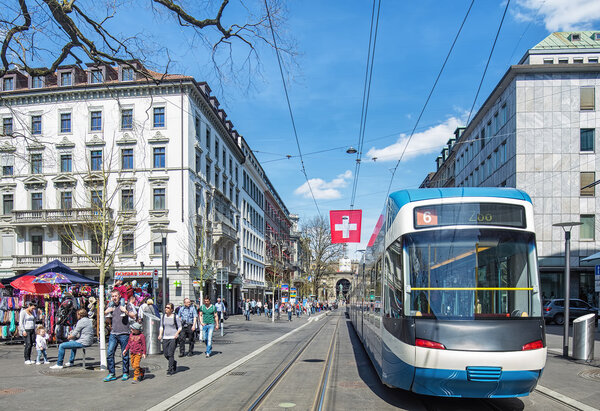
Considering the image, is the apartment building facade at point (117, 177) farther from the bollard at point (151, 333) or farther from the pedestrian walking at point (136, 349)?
the pedestrian walking at point (136, 349)

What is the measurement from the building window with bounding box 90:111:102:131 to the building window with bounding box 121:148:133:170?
271 cm

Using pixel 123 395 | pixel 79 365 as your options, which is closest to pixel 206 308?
pixel 79 365

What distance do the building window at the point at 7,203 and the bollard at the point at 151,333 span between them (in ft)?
99.7

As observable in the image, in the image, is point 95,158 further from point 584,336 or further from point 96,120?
point 584,336

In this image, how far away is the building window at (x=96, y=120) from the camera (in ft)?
127

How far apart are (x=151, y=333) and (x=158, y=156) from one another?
82.0 feet

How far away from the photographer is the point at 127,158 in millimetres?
38281

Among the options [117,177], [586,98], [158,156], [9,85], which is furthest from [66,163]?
[586,98]

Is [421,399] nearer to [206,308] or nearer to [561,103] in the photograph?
[206,308]

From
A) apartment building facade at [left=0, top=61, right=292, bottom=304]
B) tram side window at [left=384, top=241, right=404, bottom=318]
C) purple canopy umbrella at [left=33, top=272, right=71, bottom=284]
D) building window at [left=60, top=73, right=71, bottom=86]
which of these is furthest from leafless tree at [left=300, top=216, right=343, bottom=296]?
tram side window at [left=384, top=241, right=404, bottom=318]

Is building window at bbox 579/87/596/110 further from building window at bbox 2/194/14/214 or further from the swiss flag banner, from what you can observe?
building window at bbox 2/194/14/214

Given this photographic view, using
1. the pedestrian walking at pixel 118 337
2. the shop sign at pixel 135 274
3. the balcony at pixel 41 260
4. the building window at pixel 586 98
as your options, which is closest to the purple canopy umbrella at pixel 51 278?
the pedestrian walking at pixel 118 337

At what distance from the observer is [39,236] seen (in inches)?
1513

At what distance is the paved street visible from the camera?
7.99m
